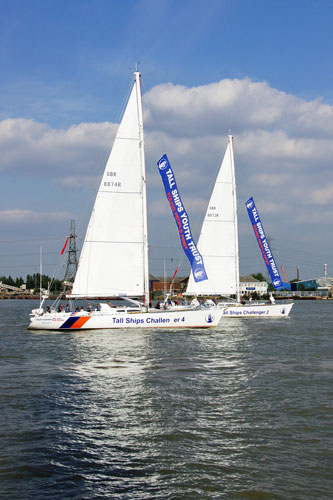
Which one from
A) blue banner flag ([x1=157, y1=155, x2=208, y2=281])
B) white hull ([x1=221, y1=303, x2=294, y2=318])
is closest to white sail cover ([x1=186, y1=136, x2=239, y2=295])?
white hull ([x1=221, y1=303, x2=294, y2=318])

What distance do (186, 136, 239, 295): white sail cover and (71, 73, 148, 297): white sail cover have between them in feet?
53.4

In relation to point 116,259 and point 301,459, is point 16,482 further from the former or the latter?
point 116,259

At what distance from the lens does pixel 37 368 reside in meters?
22.5

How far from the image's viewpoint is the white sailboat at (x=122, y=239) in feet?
119

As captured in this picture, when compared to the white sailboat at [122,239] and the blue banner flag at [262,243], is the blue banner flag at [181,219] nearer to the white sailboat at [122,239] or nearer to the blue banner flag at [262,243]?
the white sailboat at [122,239]

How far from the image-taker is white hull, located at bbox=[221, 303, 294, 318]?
165 ft

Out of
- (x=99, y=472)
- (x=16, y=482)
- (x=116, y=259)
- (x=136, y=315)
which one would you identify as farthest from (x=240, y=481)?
(x=116, y=259)

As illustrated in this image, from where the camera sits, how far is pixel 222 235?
5259 cm

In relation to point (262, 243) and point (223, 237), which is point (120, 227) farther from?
point (262, 243)

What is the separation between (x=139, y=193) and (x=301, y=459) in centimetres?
2777

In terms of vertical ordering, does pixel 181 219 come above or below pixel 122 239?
above

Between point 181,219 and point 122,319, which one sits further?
point 181,219

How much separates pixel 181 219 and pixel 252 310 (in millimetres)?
13455

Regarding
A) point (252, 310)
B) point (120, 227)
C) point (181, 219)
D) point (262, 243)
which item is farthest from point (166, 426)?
point (262, 243)
